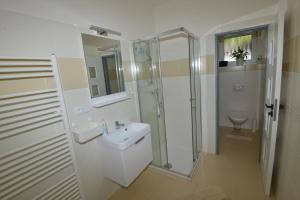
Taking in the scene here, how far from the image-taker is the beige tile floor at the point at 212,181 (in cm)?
190

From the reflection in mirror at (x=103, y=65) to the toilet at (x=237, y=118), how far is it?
265cm

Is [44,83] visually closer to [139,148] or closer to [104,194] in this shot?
[139,148]

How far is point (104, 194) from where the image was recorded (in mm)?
1922

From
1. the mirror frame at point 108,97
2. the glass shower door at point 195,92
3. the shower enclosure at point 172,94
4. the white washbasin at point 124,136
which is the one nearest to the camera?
the white washbasin at point 124,136

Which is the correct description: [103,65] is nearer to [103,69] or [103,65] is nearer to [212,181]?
[103,69]

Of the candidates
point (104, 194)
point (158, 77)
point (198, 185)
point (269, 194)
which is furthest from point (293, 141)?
point (104, 194)

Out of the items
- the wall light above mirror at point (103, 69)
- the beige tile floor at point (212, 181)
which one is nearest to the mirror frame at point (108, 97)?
the wall light above mirror at point (103, 69)

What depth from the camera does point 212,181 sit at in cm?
208

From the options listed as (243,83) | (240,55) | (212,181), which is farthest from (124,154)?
(240,55)

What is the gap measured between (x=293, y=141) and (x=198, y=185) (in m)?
1.24

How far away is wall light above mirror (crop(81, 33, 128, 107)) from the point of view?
1.71 metres

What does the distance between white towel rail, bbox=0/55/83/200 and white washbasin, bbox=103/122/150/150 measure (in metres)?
0.40

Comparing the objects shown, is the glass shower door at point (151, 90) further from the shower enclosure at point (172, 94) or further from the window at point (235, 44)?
the window at point (235, 44)

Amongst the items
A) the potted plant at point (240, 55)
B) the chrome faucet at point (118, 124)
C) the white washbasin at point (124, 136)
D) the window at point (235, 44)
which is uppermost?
the window at point (235, 44)
